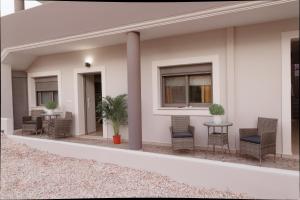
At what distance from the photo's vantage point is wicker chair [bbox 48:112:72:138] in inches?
291

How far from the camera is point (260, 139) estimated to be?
171 inches

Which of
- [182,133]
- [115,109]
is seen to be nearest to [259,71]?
[182,133]

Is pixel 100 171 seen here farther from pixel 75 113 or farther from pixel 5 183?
pixel 75 113

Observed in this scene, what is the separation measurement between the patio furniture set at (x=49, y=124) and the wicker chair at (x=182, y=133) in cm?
394

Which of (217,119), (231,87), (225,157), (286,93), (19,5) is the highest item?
(19,5)

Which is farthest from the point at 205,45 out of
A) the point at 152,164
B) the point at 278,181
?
the point at 278,181

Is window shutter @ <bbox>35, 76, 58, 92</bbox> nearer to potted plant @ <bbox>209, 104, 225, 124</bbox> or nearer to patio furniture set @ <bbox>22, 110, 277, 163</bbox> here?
patio furniture set @ <bbox>22, 110, 277, 163</bbox>

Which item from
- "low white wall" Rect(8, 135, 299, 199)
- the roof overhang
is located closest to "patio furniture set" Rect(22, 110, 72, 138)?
the roof overhang

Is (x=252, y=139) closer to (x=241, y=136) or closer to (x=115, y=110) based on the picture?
(x=241, y=136)

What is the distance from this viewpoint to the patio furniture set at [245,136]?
4.38 m

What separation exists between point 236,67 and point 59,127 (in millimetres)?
5742

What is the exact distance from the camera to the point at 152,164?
3.46 metres

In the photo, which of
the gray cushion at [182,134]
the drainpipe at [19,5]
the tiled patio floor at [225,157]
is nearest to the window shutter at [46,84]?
the drainpipe at [19,5]

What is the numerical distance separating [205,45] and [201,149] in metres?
2.69
